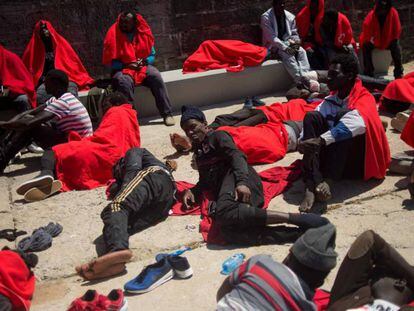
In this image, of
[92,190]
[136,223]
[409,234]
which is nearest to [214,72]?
[92,190]

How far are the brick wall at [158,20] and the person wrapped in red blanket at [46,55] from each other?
279mm

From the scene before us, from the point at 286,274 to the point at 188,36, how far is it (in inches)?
250

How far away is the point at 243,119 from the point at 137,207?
6.85ft

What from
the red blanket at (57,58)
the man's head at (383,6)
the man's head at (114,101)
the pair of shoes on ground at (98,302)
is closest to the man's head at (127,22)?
the red blanket at (57,58)

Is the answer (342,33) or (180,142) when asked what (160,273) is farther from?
(342,33)

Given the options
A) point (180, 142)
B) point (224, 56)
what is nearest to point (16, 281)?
point (180, 142)

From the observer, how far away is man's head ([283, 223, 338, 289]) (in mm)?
2754

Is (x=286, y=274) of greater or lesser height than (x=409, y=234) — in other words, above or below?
above

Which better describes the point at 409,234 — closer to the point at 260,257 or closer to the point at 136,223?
the point at 260,257

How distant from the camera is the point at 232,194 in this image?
427 centimetres

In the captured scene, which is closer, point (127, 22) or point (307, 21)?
point (127, 22)

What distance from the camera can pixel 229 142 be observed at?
4.60 m

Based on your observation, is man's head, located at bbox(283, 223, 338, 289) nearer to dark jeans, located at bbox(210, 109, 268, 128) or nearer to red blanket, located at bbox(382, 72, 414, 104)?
dark jeans, located at bbox(210, 109, 268, 128)

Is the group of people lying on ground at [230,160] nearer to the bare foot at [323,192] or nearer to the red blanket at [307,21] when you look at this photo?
the bare foot at [323,192]
